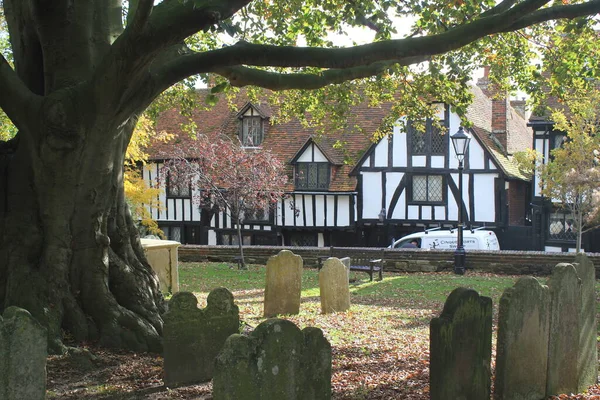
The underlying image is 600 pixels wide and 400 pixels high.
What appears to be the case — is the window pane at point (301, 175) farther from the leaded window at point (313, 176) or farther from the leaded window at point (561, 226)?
the leaded window at point (561, 226)

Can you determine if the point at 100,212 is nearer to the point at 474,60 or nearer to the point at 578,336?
the point at 578,336

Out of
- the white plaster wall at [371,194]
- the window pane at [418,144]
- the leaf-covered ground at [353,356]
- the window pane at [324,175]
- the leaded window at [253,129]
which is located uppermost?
the leaded window at [253,129]

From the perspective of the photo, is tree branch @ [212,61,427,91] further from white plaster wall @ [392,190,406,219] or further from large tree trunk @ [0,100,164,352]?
white plaster wall @ [392,190,406,219]

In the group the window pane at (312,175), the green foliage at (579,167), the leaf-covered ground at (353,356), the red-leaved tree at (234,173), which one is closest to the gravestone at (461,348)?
the leaf-covered ground at (353,356)

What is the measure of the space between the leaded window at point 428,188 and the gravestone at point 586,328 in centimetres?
2551

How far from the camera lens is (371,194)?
33594mm

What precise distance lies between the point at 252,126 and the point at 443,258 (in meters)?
16.7

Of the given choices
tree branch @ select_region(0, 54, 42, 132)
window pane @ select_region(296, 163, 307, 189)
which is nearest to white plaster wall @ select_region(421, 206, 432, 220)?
window pane @ select_region(296, 163, 307, 189)

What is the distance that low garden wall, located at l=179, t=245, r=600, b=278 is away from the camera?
20.6 m

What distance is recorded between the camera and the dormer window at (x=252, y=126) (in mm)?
35812

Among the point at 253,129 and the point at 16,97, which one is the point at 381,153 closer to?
the point at 253,129

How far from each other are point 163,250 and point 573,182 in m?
17.5

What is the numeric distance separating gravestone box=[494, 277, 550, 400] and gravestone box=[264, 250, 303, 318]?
6.61 meters

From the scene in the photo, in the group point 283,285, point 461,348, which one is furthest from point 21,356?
point 283,285
